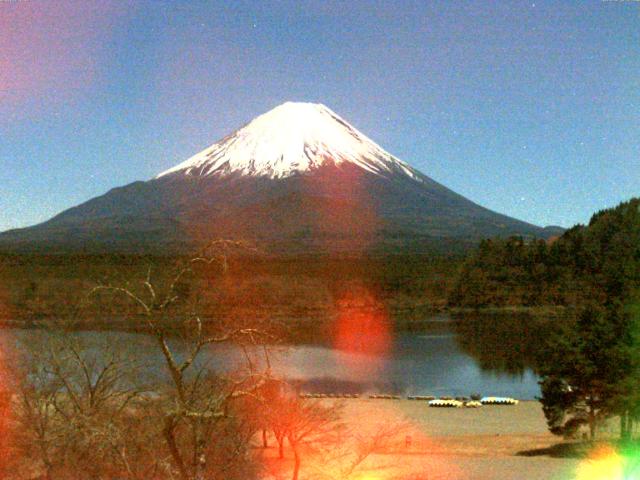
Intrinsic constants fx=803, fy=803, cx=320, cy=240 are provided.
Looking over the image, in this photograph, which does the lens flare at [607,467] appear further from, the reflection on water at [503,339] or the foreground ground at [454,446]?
the reflection on water at [503,339]

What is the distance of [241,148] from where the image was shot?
409 ft

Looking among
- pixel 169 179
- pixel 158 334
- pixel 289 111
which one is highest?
pixel 289 111

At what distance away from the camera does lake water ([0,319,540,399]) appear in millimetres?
23062

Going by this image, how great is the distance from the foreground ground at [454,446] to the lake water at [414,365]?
3.03 meters

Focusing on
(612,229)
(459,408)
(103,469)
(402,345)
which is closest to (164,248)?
(612,229)

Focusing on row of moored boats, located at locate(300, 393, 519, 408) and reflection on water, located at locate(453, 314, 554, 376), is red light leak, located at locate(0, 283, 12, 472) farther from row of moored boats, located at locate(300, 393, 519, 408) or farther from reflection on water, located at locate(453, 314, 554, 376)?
reflection on water, located at locate(453, 314, 554, 376)

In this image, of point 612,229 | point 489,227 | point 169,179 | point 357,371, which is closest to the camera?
Answer: point 357,371

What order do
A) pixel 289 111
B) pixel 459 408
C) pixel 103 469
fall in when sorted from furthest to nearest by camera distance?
pixel 289 111
pixel 459 408
pixel 103 469

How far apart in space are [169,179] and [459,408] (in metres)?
103

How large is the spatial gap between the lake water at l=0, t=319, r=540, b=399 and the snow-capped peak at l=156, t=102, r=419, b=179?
79.9 m

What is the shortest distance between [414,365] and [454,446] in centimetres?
1527

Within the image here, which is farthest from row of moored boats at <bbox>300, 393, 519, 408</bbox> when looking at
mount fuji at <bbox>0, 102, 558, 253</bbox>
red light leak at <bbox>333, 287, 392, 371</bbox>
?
mount fuji at <bbox>0, 102, 558, 253</bbox>

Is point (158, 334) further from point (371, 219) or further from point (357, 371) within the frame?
point (371, 219)

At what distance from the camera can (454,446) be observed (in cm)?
1383
